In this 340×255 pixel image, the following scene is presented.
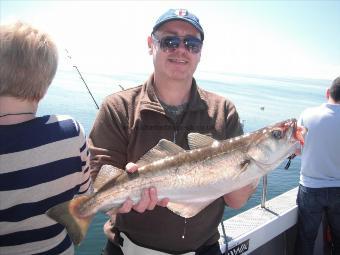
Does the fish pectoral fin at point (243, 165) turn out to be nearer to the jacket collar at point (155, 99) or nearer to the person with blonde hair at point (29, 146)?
the jacket collar at point (155, 99)

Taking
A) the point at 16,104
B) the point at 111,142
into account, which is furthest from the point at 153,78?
the point at 16,104

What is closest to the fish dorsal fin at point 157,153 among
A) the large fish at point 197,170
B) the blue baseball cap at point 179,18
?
the large fish at point 197,170

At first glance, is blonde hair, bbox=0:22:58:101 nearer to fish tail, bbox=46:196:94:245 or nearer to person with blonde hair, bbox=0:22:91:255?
person with blonde hair, bbox=0:22:91:255

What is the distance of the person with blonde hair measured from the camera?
2213 mm

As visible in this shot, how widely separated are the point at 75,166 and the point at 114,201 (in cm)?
59

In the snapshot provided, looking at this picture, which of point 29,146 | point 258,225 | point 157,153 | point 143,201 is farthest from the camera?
point 258,225

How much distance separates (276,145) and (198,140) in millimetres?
760

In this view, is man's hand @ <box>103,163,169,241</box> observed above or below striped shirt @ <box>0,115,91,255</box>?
below

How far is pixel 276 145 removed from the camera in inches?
131

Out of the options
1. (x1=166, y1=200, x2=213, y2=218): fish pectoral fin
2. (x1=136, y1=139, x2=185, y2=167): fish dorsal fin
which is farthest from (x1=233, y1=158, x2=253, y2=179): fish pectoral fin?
(x1=136, y1=139, x2=185, y2=167): fish dorsal fin

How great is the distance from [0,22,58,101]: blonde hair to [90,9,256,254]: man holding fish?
1.08 metres

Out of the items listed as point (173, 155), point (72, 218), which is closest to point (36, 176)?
point (72, 218)

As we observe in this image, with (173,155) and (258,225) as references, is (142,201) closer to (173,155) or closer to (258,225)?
(173,155)

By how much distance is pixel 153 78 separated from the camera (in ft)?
12.2
